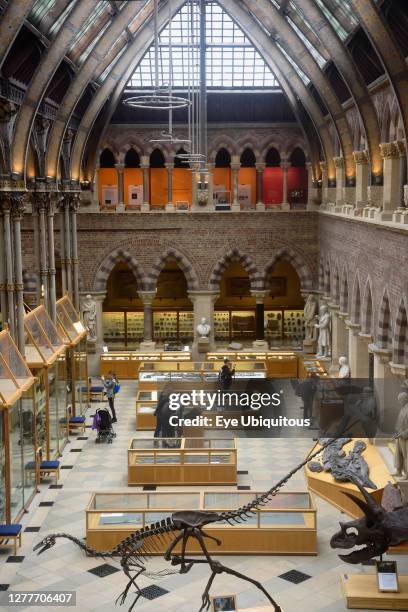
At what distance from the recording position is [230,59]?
37562 mm

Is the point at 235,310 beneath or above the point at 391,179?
beneath

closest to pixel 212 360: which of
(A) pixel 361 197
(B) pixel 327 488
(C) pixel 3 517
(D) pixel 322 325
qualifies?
(D) pixel 322 325

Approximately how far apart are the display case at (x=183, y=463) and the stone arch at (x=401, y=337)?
4878mm

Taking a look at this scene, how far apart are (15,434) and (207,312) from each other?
68.8ft

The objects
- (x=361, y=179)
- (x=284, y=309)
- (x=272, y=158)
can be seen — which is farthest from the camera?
(x=284, y=309)

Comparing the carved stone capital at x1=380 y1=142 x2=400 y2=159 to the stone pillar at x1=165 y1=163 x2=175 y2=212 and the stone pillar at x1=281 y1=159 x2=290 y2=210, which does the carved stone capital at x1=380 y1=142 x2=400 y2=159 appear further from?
the stone pillar at x1=165 y1=163 x2=175 y2=212

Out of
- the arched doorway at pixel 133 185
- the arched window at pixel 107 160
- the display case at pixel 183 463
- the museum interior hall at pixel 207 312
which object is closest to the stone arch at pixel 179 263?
the museum interior hall at pixel 207 312

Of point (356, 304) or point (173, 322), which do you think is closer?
point (356, 304)

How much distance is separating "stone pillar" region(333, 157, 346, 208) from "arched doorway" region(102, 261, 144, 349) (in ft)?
42.9

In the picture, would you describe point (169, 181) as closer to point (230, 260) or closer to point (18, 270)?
point (230, 260)

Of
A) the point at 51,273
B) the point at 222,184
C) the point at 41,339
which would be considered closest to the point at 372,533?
the point at 41,339

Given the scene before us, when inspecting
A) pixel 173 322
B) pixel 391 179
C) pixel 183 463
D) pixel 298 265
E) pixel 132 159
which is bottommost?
pixel 183 463

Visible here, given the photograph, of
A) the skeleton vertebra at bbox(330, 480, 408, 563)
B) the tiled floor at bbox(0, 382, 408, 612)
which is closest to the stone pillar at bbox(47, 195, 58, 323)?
the tiled floor at bbox(0, 382, 408, 612)

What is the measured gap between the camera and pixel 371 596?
48.1 ft
